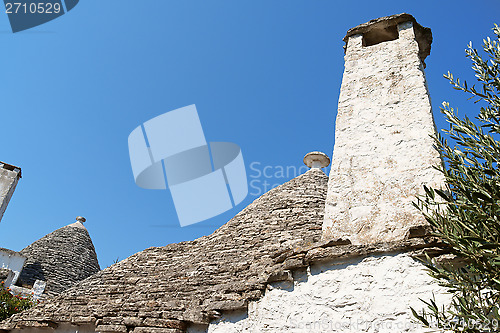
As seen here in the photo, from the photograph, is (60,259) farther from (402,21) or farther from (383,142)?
(402,21)

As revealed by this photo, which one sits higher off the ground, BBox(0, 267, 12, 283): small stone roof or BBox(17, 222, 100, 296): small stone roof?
BBox(17, 222, 100, 296): small stone roof

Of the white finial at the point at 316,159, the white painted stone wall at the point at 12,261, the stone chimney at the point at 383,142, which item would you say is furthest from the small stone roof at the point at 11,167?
the stone chimney at the point at 383,142

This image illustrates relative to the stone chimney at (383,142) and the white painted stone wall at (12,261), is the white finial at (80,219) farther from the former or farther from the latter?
the stone chimney at (383,142)

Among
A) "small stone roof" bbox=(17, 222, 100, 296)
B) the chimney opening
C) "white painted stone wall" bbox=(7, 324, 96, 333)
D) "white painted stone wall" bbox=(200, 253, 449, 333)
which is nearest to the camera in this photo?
"white painted stone wall" bbox=(200, 253, 449, 333)

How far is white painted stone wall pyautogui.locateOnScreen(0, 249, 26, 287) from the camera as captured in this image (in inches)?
495

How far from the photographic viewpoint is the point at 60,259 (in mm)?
13766

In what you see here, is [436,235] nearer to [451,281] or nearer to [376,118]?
[451,281]

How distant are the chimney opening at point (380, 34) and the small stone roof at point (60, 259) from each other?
38.6 ft

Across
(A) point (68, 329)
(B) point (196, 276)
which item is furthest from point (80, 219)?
(B) point (196, 276)

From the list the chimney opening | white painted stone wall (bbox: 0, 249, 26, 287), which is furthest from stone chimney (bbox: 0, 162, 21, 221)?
the chimney opening

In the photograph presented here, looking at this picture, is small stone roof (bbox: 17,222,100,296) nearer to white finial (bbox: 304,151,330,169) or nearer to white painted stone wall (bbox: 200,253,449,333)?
white finial (bbox: 304,151,330,169)

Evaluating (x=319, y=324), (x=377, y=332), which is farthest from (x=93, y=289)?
(x=377, y=332)

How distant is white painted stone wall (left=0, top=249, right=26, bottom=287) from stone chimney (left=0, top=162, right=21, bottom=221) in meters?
1.70

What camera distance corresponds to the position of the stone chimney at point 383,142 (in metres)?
4.11
